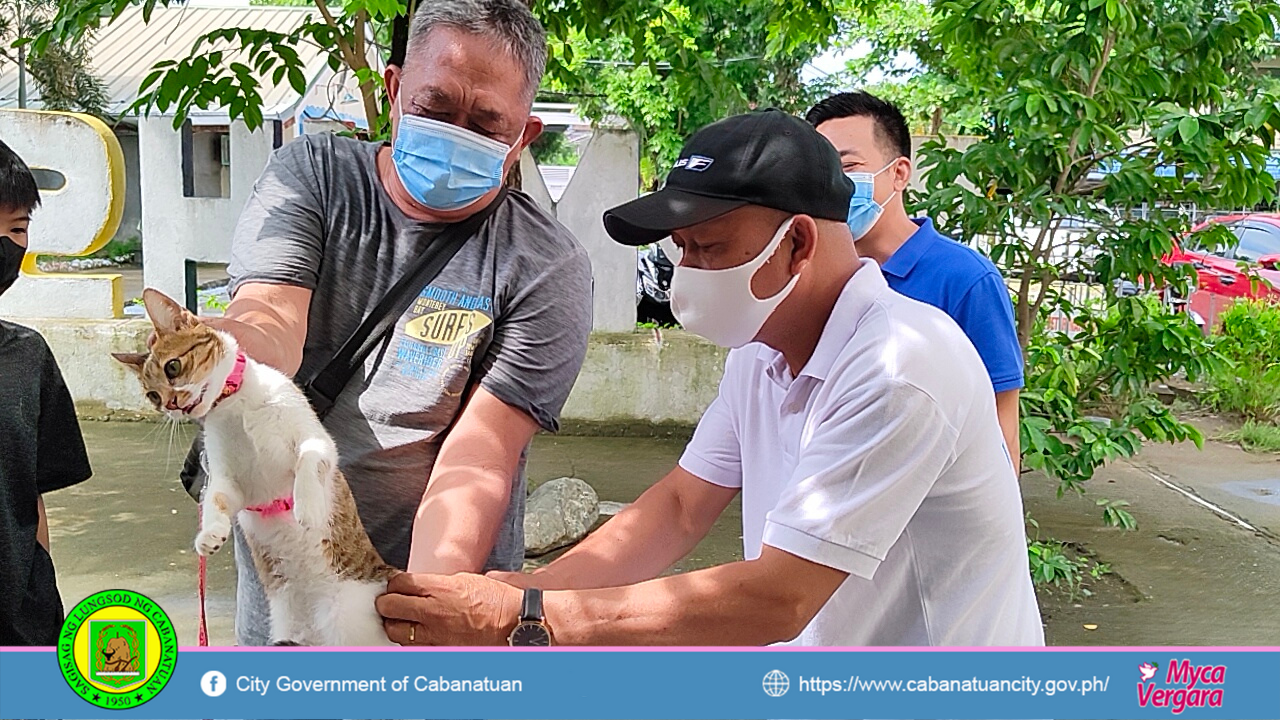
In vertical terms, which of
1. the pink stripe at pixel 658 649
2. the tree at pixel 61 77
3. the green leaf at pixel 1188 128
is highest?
the tree at pixel 61 77

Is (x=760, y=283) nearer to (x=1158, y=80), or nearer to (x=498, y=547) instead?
(x=498, y=547)

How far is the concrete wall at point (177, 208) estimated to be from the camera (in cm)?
771

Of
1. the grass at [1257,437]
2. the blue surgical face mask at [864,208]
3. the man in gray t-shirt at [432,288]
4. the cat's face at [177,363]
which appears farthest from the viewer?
the grass at [1257,437]

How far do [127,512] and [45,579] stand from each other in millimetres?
4304

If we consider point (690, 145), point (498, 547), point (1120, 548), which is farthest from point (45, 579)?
point (1120, 548)

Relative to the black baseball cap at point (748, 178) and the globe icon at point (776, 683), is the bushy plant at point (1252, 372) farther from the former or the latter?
the globe icon at point (776, 683)

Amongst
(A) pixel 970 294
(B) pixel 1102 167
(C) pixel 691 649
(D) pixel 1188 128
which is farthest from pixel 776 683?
(B) pixel 1102 167

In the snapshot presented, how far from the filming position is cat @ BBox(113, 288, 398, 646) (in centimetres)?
167

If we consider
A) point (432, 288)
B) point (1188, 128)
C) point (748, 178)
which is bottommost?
point (432, 288)

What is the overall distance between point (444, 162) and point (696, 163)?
2.03 feet

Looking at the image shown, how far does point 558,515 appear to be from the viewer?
6.11 meters

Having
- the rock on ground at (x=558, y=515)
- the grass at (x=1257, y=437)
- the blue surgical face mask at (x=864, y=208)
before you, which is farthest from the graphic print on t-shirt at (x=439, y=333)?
the grass at (x=1257, y=437)

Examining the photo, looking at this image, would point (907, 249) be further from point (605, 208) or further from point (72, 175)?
point (72, 175)

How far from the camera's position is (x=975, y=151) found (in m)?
4.47
